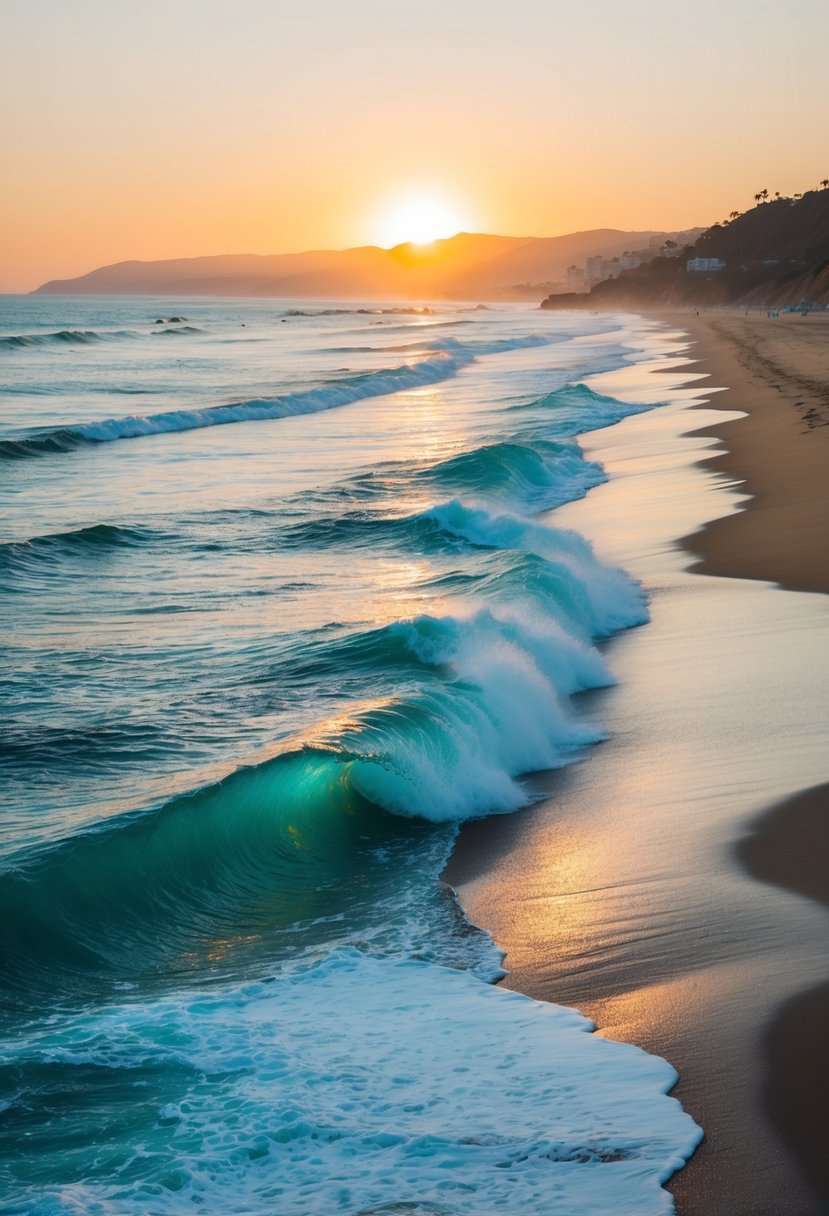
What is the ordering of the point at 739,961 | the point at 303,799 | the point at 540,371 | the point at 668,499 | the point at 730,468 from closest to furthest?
the point at 739,961
the point at 303,799
the point at 668,499
the point at 730,468
the point at 540,371


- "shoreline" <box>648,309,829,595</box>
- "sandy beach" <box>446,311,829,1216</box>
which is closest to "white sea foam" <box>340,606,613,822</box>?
"sandy beach" <box>446,311,829,1216</box>

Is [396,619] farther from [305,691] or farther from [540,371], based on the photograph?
[540,371]

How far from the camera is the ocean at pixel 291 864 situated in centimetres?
420

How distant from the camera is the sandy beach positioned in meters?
4.33

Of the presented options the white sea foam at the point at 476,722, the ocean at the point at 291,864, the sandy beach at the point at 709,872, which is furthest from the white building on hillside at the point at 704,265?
the white sea foam at the point at 476,722

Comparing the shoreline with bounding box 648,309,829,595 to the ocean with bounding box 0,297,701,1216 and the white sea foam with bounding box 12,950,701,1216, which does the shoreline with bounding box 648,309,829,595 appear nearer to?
the ocean with bounding box 0,297,701,1216

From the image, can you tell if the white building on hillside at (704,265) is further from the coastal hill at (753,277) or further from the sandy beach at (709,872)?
the sandy beach at (709,872)

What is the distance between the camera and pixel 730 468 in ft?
63.5

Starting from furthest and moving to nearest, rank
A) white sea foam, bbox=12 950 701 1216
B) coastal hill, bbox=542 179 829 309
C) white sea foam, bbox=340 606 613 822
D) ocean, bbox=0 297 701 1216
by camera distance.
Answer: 1. coastal hill, bbox=542 179 829 309
2. white sea foam, bbox=340 606 613 822
3. ocean, bbox=0 297 701 1216
4. white sea foam, bbox=12 950 701 1216

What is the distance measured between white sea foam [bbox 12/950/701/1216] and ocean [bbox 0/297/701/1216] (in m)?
0.01

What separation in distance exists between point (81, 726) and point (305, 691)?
1.61 m

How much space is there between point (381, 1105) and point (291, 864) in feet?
8.94

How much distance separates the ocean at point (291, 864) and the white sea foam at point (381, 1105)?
12mm

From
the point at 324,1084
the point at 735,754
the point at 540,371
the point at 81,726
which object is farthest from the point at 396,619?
the point at 540,371
